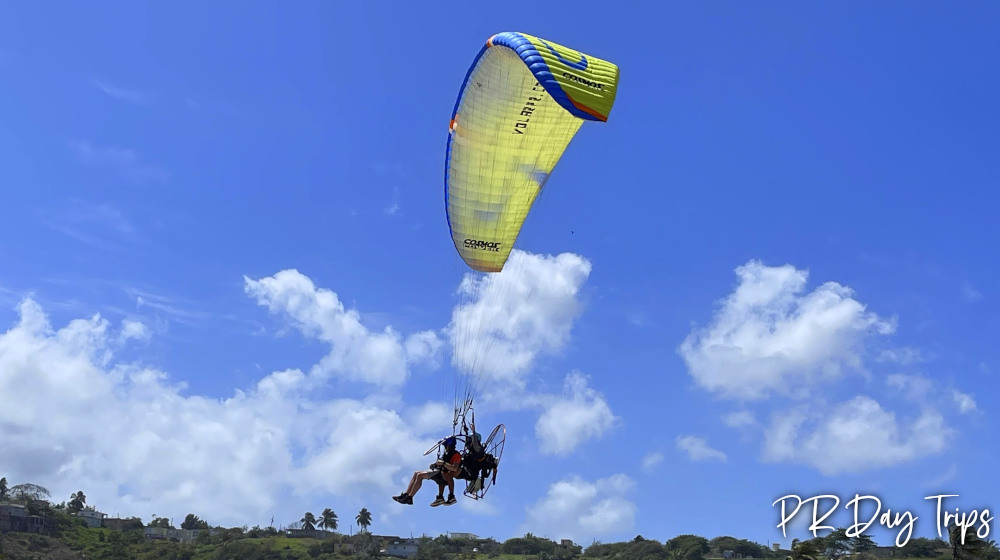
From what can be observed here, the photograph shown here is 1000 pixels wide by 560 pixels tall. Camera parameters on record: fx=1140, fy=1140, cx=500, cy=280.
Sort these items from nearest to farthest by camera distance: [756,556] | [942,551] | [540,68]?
[540,68], [942,551], [756,556]

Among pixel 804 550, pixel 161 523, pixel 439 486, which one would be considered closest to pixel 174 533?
pixel 161 523

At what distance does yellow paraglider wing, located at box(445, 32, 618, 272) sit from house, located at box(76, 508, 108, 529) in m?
99.2

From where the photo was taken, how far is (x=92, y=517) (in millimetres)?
123875

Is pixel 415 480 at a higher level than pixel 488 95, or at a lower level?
lower

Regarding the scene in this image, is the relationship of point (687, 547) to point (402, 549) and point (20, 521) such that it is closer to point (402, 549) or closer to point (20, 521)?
point (402, 549)

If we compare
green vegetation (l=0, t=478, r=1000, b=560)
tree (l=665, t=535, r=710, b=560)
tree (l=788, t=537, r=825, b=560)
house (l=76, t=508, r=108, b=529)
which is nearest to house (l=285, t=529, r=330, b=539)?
green vegetation (l=0, t=478, r=1000, b=560)

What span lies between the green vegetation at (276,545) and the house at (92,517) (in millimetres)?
906

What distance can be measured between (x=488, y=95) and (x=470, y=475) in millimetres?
10330

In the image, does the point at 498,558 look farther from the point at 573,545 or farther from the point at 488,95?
the point at 488,95

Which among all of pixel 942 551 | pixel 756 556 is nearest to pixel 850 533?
pixel 942 551

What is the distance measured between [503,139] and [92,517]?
106379mm

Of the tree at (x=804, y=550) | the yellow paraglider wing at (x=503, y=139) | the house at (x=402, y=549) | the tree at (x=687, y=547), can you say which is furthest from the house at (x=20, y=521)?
the yellow paraglider wing at (x=503, y=139)

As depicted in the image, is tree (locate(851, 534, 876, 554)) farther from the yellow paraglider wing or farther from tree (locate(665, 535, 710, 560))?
the yellow paraglider wing

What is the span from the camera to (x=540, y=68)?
27.6m
